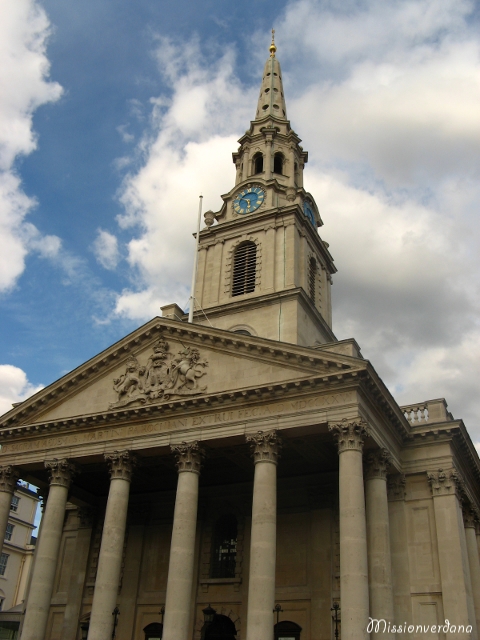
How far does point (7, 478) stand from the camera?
30516mm

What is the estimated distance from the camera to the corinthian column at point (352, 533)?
20891 mm

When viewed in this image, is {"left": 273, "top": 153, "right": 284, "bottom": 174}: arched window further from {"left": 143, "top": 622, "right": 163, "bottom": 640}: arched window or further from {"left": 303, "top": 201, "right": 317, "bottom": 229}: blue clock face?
{"left": 143, "top": 622, "right": 163, "bottom": 640}: arched window

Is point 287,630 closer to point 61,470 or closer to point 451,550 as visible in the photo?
point 451,550

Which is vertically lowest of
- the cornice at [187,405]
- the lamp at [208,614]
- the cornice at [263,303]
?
the lamp at [208,614]

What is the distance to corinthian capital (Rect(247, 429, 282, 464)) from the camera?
2485cm

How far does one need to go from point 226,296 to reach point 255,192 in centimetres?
837

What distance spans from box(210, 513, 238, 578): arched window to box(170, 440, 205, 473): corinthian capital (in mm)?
6770

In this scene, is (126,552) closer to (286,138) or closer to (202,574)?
(202,574)

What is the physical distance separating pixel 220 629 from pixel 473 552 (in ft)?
40.5

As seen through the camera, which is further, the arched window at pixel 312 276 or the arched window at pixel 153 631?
the arched window at pixel 312 276

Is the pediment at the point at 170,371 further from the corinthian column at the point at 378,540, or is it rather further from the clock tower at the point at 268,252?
the clock tower at the point at 268,252

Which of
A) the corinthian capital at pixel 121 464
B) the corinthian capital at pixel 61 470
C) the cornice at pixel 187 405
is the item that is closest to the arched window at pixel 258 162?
the cornice at pixel 187 405

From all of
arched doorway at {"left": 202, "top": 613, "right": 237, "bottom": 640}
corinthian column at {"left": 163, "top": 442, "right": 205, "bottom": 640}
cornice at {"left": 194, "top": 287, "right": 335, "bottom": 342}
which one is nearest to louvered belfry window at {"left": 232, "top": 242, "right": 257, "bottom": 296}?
cornice at {"left": 194, "top": 287, "right": 335, "bottom": 342}

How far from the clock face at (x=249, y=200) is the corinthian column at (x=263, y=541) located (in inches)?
856
